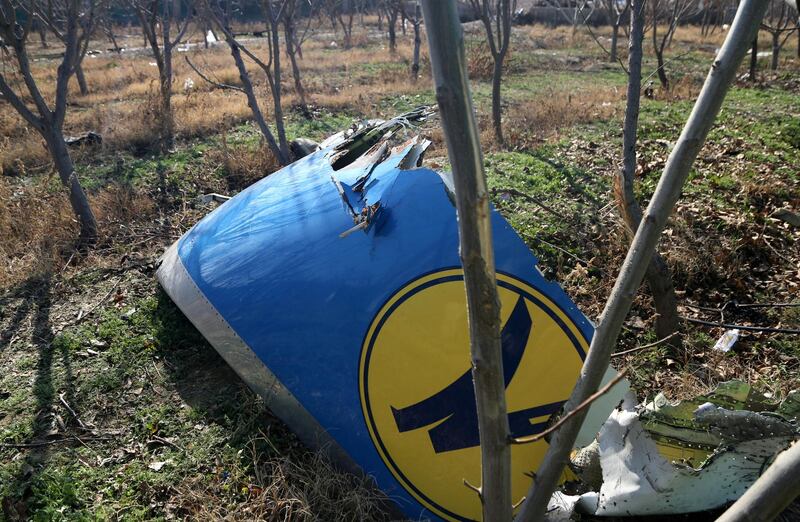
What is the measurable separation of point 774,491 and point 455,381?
150 centimetres

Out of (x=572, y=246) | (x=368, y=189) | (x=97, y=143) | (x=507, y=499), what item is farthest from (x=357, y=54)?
(x=507, y=499)

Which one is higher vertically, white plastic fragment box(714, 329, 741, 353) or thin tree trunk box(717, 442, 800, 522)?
thin tree trunk box(717, 442, 800, 522)

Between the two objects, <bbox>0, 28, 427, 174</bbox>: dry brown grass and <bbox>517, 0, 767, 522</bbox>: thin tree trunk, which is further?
<bbox>0, 28, 427, 174</bbox>: dry brown grass

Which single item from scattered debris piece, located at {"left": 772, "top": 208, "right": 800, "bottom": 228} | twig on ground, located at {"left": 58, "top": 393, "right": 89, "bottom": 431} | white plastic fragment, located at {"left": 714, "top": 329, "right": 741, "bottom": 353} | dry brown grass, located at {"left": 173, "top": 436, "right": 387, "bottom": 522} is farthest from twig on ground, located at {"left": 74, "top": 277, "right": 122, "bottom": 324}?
scattered debris piece, located at {"left": 772, "top": 208, "right": 800, "bottom": 228}

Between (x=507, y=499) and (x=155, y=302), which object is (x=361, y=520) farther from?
(x=155, y=302)

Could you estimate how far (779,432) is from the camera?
227cm

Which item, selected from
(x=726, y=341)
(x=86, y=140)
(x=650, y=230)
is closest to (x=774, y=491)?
(x=650, y=230)

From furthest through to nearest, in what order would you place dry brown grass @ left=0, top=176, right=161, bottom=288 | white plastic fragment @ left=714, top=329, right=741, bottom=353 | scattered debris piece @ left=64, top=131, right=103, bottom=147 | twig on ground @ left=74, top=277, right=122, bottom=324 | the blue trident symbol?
1. scattered debris piece @ left=64, top=131, right=103, bottom=147
2. dry brown grass @ left=0, top=176, right=161, bottom=288
3. twig on ground @ left=74, top=277, right=122, bottom=324
4. white plastic fragment @ left=714, top=329, right=741, bottom=353
5. the blue trident symbol

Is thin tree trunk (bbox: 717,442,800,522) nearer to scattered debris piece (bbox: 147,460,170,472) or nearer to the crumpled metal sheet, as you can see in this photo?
the crumpled metal sheet

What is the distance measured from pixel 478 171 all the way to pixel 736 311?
3.95 metres

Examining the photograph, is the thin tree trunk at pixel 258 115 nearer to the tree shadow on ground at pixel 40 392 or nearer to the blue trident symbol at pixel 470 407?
the tree shadow on ground at pixel 40 392

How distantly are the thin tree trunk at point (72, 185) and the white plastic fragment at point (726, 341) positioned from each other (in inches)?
205

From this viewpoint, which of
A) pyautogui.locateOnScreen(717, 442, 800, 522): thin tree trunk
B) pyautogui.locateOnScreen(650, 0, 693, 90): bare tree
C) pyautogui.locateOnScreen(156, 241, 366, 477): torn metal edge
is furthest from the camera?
pyautogui.locateOnScreen(650, 0, 693, 90): bare tree

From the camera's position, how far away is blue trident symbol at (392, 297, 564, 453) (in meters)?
2.51
